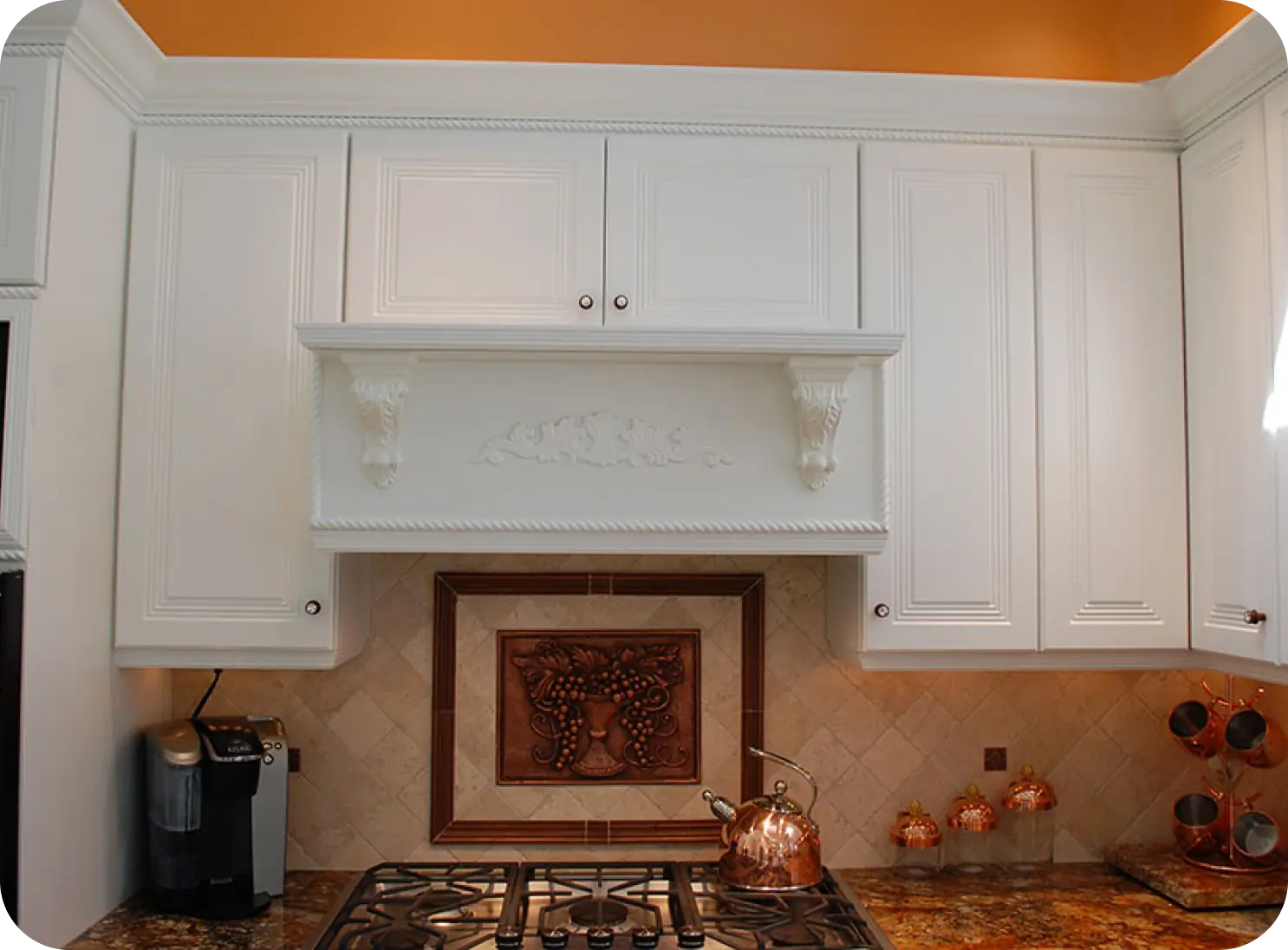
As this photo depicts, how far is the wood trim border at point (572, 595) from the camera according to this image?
2.25 metres

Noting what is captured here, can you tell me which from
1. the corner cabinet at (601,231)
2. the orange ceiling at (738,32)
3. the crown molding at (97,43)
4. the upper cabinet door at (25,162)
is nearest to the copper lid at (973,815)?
the corner cabinet at (601,231)

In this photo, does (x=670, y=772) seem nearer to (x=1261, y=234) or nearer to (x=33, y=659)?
(x=33, y=659)

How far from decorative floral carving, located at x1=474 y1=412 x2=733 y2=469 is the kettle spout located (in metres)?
0.69

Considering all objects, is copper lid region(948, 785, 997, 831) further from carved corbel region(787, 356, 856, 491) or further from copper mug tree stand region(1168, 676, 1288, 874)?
carved corbel region(787, 356, 856, 491)

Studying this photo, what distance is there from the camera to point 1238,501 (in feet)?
6.30

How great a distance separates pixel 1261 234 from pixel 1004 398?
19.4 inches

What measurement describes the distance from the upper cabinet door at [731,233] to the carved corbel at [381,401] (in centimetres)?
42

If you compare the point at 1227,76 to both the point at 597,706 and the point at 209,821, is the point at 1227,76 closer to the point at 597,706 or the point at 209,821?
the point at 597,706

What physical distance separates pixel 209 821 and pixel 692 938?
87 cm

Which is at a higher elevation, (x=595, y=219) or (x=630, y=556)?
(x=595, y=219)

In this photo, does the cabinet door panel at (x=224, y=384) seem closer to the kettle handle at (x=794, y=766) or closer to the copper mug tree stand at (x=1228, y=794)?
the kettle handle at (x=794, y=766)

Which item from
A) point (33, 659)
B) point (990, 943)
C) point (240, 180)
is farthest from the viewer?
point (240, 180)

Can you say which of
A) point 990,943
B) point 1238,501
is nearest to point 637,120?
point 1238,501

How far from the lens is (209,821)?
1953 mm
